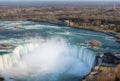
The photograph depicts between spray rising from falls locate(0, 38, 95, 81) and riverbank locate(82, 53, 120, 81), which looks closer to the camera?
riverbank locate(82, 53, 120, 81)

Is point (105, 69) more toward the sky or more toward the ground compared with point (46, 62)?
more toward the sky

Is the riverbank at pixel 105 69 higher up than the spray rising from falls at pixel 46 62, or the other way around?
the riverbank at pixel 105 69

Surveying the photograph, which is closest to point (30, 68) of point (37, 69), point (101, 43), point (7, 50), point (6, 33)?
point (37, 69)

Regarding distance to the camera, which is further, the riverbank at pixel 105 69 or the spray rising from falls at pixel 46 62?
the spray rising from falls at pixel 46 62

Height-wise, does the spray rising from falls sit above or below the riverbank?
below

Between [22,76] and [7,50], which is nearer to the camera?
[22,76]

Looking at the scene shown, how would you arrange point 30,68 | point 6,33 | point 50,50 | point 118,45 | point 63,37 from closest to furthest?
point 30,68
point 50,50
point 118,45
point 63,37
point 6,33

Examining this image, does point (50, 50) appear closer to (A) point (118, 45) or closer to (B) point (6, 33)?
(A) point (118, 45)

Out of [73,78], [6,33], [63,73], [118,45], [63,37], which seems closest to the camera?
[73,78]
